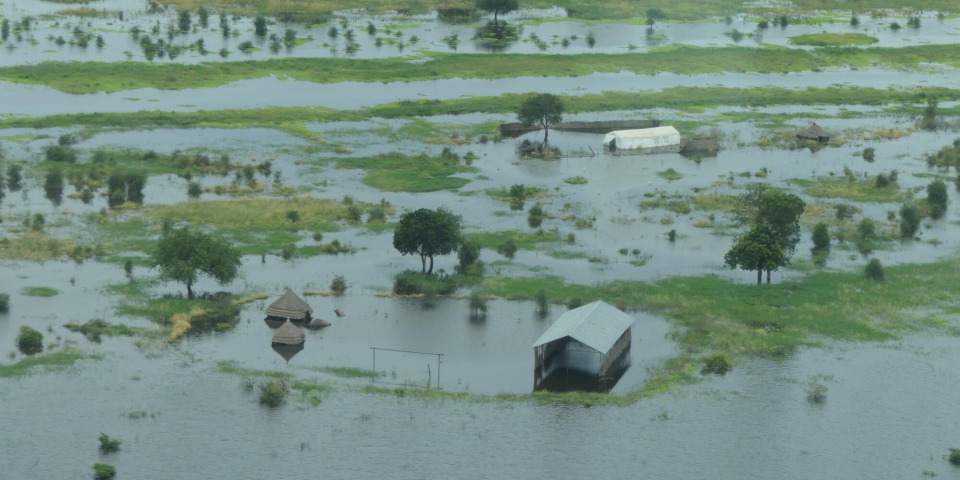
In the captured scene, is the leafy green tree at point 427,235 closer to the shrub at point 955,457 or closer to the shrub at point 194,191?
the shrub at point 194,191

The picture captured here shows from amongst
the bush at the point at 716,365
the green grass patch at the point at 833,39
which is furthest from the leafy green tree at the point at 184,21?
the bush at the point at 716,365

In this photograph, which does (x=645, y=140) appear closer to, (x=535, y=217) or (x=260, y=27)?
(x=535, y=217)

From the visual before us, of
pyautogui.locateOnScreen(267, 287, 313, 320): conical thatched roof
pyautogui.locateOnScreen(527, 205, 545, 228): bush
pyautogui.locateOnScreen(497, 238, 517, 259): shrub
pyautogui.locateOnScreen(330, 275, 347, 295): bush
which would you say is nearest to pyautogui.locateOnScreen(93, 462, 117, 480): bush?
pyautogui.locateOnScreen(267, 287, 313, 320): conical thatched roof

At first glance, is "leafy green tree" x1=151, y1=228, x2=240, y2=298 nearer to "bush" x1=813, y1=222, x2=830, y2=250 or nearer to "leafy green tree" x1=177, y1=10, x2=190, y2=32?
"bush" x1=813, y1=222, x2=830, y2=250

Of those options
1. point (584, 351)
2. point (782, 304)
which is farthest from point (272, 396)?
point (782, 304)

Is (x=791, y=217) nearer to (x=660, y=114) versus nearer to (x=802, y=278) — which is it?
(x=802, y=278)

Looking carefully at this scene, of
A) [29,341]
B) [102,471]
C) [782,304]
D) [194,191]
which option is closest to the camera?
[102,471]
